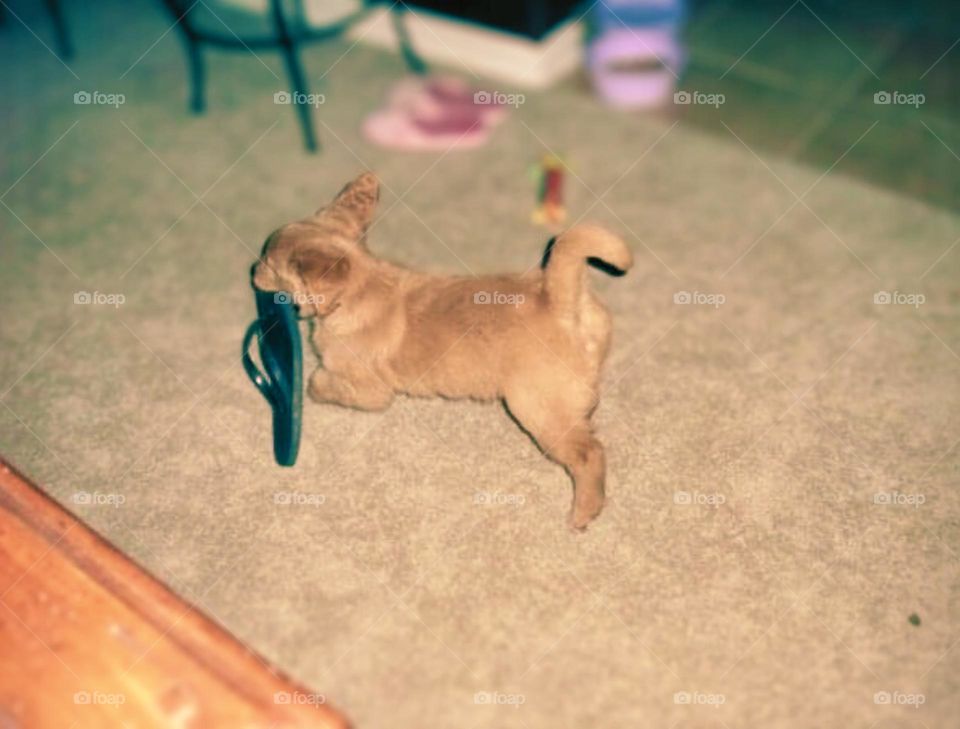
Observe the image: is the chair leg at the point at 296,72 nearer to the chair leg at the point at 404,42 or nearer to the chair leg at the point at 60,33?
the chair leg at the point at 404,42

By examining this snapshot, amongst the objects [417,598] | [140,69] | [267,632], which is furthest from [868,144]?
[140,69]

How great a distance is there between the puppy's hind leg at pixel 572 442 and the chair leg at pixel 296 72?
6.88ft

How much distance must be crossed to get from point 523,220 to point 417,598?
1.75 metres

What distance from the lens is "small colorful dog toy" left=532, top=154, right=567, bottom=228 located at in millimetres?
2986

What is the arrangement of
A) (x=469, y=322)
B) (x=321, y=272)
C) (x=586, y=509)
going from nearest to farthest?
(x=321, y=272) → (x=469, y=322) → (x=586, y=509)

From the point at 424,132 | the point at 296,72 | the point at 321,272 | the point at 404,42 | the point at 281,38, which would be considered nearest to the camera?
the point at 321,272

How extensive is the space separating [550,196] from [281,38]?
144 cm

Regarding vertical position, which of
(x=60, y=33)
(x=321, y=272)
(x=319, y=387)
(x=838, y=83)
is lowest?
(x=319, y=387)

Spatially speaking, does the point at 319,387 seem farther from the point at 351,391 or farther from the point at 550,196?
the point at 550,196

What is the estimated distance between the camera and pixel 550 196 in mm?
3037

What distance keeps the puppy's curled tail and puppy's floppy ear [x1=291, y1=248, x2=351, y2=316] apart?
0.55 metres

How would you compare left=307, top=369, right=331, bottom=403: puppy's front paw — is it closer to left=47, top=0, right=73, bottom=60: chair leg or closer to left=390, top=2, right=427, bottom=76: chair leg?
left=390, top=2, right=427, bottom=76: chair leg

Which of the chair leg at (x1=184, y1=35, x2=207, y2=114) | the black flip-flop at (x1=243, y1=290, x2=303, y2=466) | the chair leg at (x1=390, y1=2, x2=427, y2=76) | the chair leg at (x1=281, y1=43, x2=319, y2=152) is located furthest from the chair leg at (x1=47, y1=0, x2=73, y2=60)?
the black flip-flop at (x1=243, y1=290, x2=303, y2=466)

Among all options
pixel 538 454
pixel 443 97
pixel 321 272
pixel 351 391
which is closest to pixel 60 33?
pixel 443 97
